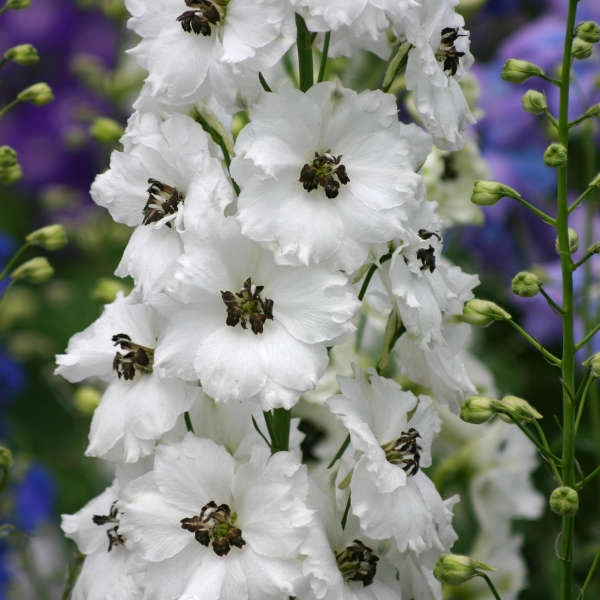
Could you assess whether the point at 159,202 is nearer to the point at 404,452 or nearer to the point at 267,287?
the point at 267,287

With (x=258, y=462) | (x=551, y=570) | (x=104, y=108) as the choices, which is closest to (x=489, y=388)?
(x=551, y=570)


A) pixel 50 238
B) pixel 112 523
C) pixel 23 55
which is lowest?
pixel 112 523

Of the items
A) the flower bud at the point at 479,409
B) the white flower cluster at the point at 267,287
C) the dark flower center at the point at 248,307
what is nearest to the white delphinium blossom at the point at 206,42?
the white flower cluster at the point at 267,287

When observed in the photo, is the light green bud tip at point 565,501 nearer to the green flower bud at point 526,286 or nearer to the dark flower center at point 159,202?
the green flower bud at point 526,286

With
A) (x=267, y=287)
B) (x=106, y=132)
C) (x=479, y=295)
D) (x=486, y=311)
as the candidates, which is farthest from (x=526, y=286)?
(x=479, y=295)

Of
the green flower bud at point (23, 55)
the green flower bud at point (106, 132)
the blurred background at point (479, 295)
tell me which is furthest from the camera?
the blurred background at point (479, 295)

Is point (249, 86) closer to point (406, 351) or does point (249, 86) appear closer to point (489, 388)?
point (406, 351)

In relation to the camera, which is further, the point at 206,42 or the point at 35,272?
Answer: the point at 35,272
